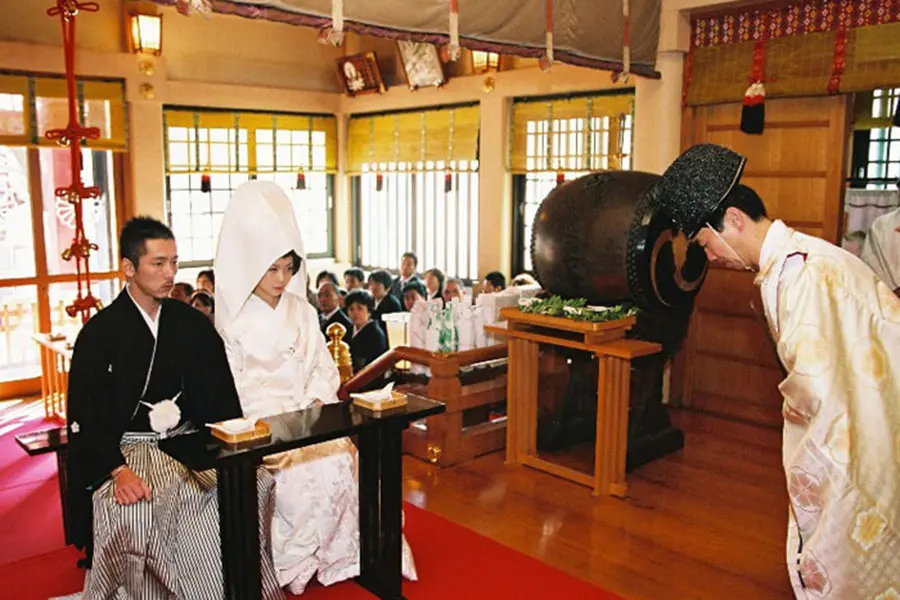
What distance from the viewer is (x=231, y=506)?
9.30ft

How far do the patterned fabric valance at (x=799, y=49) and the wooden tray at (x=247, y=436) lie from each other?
4555 mm

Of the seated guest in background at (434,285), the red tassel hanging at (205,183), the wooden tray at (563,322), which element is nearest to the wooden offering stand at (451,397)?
the wooden tray at (563,322)

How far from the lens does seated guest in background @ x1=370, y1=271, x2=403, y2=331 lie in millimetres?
7760

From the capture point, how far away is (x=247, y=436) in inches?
109

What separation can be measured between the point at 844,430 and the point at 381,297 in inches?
243

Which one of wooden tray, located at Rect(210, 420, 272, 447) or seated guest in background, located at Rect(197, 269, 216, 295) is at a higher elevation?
seated guest in background, located at Rect(197, 269, 216, 295)

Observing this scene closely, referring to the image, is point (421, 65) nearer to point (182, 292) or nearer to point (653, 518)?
point (182, 292)

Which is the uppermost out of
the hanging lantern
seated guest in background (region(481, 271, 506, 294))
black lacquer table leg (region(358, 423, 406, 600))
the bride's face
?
the hanging lantern

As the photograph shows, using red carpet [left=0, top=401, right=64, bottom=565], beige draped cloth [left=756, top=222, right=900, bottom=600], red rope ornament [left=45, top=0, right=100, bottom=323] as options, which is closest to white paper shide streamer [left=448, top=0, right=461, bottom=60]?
red rope ornament [left=45, top=0, right=100, bottom=323]

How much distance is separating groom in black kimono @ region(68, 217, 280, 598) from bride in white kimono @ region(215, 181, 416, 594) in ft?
0.51

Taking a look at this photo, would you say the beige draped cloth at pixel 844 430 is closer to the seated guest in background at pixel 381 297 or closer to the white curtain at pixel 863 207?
the white curtain at pixel 863 207

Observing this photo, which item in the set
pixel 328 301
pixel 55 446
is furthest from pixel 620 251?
pixel 328 301

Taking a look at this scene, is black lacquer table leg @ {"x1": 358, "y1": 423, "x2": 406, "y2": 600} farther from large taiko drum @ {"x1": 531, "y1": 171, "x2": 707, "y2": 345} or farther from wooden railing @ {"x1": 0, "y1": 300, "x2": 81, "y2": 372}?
wooden railing @ {"x1": 0, "y1": 300, "x2": 81, "y2": 372}

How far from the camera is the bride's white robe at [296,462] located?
344cm
